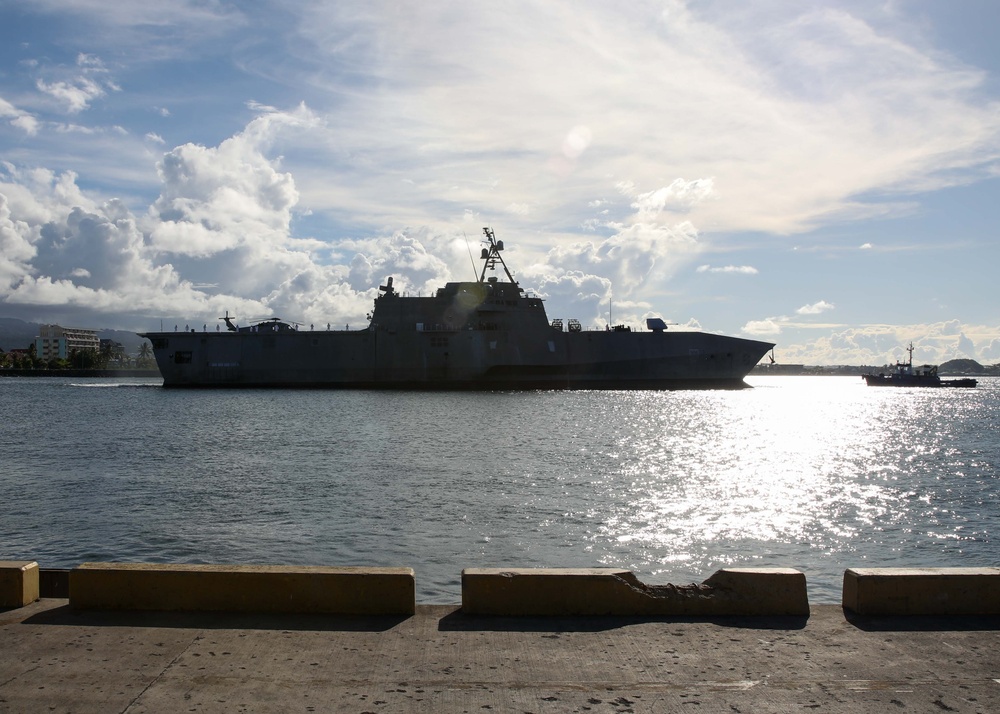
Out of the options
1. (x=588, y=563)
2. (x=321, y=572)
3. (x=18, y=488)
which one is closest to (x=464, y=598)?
(x=321, y=572)

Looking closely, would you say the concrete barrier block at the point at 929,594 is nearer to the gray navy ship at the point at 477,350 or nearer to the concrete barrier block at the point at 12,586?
the concrete barrier block at the point at 12,586

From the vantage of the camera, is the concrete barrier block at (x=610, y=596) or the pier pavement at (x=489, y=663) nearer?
the pier pavement at (x=489, y=663)

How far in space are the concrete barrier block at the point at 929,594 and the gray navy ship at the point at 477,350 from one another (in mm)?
51547

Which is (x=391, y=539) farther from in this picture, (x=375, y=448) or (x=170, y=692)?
(x=375, y=448)

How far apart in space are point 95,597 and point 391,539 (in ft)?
25.0

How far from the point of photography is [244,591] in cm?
549

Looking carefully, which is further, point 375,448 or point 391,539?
point 375,448

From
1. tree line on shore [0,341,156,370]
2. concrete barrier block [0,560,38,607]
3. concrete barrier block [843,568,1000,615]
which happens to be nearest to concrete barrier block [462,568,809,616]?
concrete barrier block [843,568,1000,615]

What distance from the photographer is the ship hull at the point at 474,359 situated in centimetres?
5734

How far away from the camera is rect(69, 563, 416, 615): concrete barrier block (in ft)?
18.0

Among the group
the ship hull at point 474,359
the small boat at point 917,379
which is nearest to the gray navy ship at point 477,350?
the ship hull at point 474,359

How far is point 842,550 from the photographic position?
12.8 meters

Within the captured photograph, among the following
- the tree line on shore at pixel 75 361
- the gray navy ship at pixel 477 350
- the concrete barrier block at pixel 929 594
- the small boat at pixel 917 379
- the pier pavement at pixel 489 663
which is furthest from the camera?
the tree line on shore at pixel 75 361

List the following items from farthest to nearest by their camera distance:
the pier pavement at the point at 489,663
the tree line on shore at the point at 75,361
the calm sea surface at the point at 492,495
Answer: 1. the tree line on shore at the point at 75,361
2. the calm sea surface at the point at 492,495
3. the pier pavement at the point at 489,663
